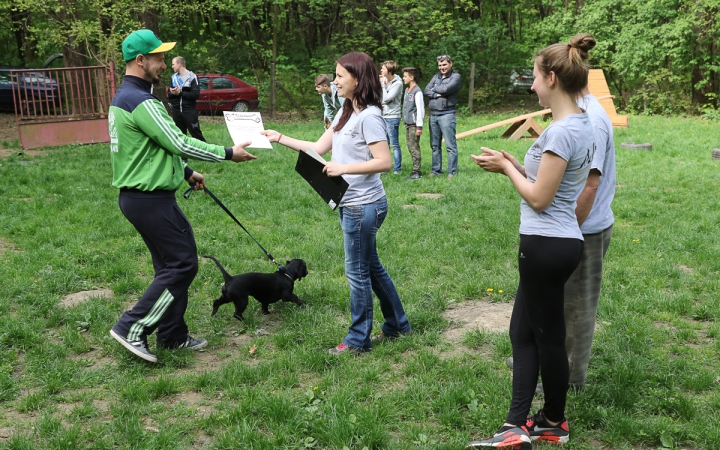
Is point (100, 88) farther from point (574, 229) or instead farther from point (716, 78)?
point (716, 78)

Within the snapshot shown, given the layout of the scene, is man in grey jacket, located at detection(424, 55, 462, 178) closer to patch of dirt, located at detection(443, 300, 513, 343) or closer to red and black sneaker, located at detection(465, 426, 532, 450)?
patch of dirt, located at detection(443, 300, 513, 343)

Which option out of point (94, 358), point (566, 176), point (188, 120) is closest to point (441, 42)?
point (188, 120)

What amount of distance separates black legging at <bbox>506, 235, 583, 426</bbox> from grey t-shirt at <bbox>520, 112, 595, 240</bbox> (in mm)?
48

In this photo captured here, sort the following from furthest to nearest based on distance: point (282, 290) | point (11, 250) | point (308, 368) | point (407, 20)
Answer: point (407, 20) < point (11, 250) < point (282, 290) < point (308, 368)

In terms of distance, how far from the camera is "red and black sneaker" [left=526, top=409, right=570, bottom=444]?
3.21m

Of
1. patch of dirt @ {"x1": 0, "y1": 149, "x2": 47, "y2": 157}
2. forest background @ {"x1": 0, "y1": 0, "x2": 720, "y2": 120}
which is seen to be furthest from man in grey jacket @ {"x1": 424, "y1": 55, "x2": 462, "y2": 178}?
forest background @ {"x1": 0, "y1": 0, "x2": 720, "y2": 120}

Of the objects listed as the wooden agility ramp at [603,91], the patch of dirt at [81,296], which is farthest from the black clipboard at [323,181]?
the wooden agility ramp at [603,91]

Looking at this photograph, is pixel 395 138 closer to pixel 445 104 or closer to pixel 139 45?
pixel 445 104

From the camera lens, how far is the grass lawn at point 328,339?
3.41m

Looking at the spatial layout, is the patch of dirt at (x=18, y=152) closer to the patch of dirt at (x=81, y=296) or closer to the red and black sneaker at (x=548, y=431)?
the patch of dirt at (x=81, y=296)

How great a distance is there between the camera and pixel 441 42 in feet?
80.6

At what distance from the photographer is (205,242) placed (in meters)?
6.91

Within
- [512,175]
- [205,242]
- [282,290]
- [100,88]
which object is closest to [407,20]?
[100,88]

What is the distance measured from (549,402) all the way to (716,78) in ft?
72.1
